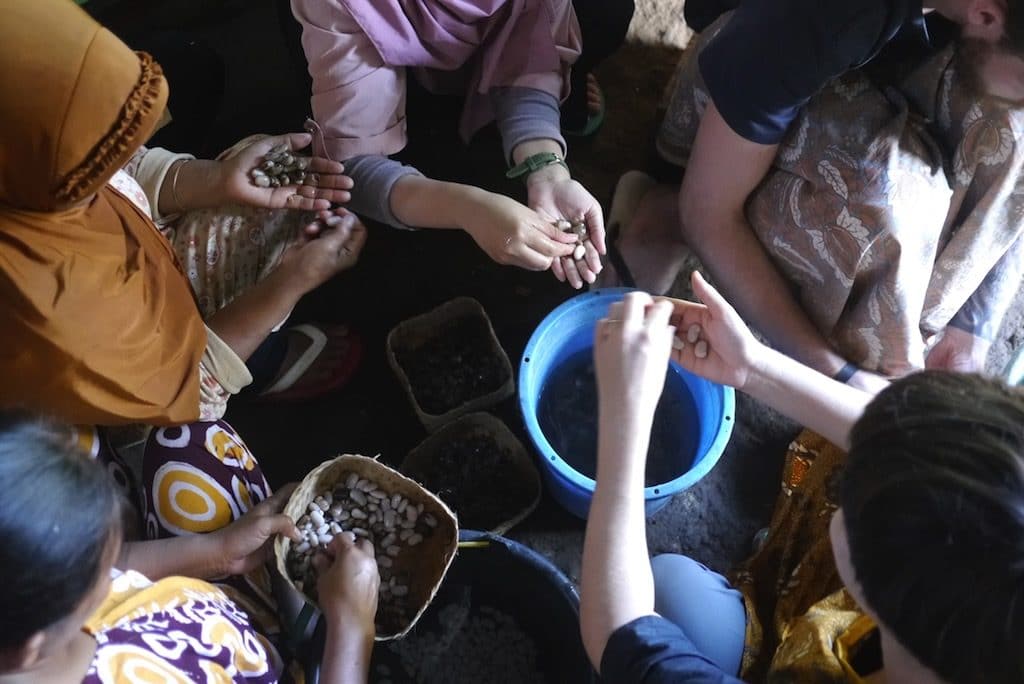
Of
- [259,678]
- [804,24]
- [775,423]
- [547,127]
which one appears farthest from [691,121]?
[259,678]

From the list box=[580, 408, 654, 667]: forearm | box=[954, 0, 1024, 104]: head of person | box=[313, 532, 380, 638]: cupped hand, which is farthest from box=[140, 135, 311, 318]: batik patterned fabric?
box=[954, 0, 1024, 104]: head of person

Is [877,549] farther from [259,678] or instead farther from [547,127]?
[547,127]

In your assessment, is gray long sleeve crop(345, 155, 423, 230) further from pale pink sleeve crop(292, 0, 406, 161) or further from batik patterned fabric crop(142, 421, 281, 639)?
batik patterned fabric crop(142, 421, 281, 639)

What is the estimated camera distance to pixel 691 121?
Result: 4.38 ft

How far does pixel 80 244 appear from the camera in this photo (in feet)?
3.22

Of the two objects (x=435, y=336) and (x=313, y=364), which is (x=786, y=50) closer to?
(x=435, y=336)

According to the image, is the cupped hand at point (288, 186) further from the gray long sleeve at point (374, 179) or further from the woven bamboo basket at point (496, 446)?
the woven bamboo basket at point (496, 446)

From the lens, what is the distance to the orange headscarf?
83 centimetres

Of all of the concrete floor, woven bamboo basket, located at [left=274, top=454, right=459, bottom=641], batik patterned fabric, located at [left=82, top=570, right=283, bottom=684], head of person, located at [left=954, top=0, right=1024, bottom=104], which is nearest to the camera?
batik patterned fabric, located at [left=82, top=570, right=283, bottom=684]

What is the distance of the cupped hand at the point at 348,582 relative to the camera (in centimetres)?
101

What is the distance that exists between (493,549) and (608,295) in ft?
1.40

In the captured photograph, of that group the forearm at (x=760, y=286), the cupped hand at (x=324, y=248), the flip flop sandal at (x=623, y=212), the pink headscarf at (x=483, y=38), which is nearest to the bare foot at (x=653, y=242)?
the flip flop sandal at (x=623, y=212)

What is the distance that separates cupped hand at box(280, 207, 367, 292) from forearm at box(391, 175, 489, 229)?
8cm

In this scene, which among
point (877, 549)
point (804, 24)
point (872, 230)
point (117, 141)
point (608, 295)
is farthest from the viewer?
point (608, 295)
